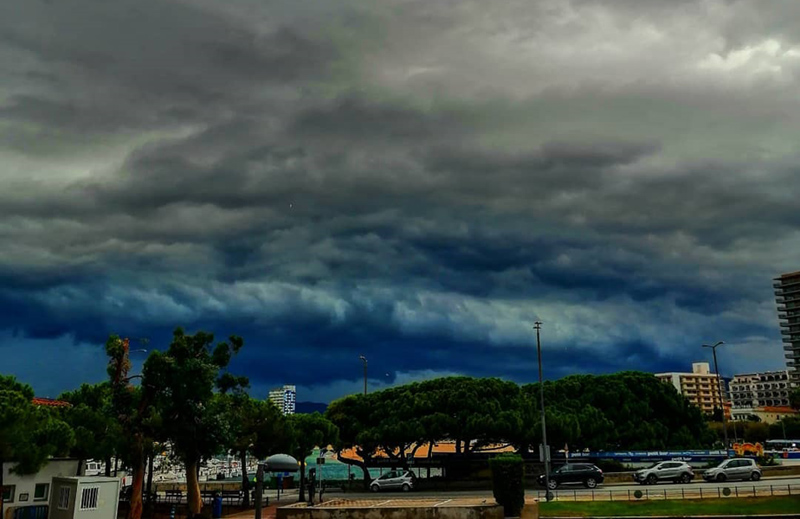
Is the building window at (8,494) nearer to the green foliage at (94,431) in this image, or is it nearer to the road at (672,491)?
the green foliage at (94,431)

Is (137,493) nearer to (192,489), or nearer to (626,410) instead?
(192,489)

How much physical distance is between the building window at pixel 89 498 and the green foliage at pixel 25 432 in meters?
2.55

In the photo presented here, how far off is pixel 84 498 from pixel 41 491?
148 inches

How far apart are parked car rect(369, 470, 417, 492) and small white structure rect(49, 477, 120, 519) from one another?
25.8 metres

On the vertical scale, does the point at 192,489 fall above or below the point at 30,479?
below

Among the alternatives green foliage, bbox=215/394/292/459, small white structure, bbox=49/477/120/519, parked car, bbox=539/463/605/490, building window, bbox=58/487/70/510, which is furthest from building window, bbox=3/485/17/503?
parked car, bbox=539/463/605/490

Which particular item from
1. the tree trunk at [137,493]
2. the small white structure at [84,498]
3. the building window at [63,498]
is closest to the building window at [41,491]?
the small white structure at [84,498]

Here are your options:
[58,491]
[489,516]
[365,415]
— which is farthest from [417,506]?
[365,415]

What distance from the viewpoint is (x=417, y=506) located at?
38.5m

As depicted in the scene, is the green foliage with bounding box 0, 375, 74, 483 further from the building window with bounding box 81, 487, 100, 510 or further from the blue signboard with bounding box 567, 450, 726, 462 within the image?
the blue signboard with bounding box 567, 450, 726, 462

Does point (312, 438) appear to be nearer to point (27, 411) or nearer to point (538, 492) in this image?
point (538, 492)

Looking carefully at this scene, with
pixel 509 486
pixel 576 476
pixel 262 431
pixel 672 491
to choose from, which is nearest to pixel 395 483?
pixel 262 431

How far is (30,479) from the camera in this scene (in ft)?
124

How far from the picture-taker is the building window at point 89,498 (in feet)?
120
